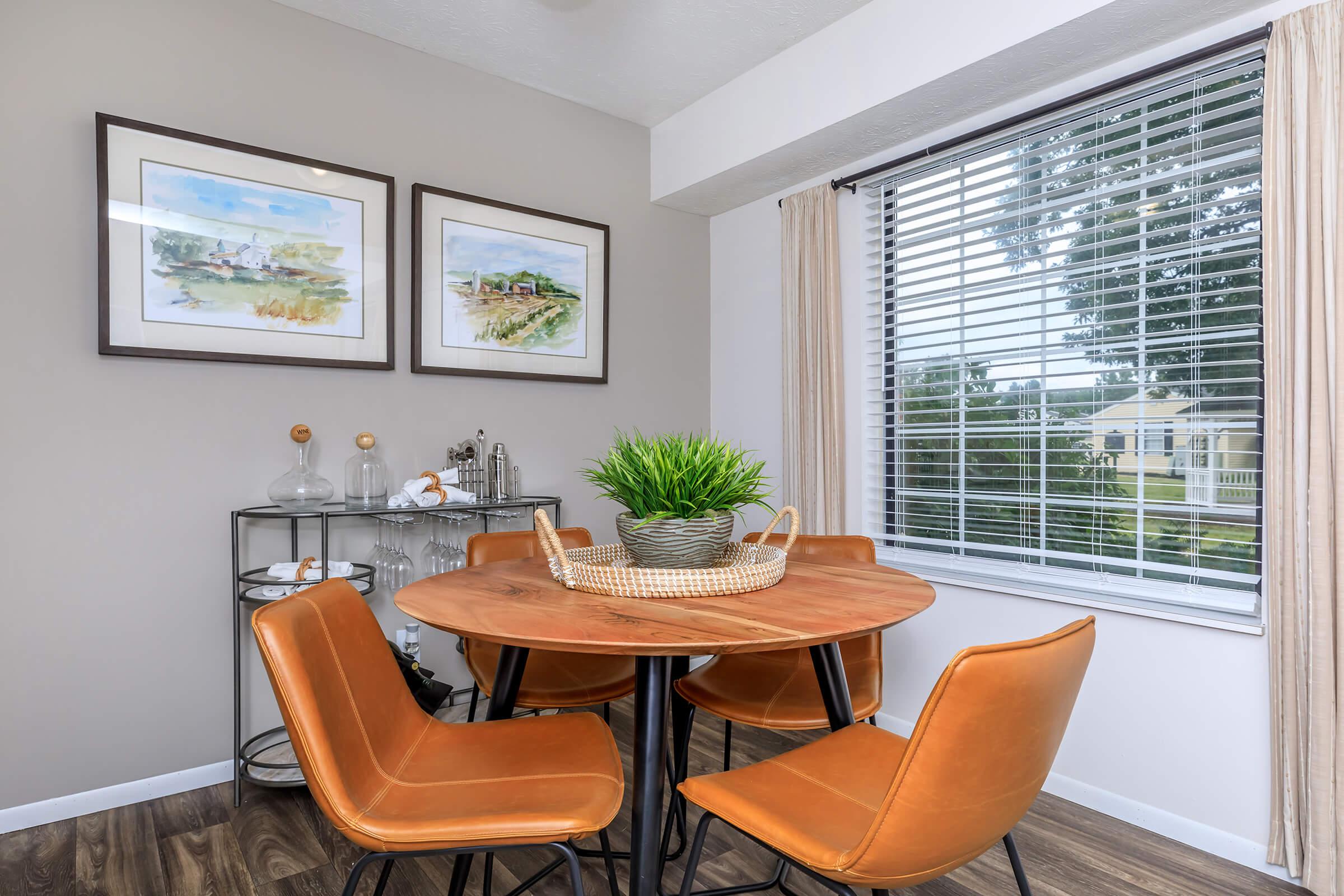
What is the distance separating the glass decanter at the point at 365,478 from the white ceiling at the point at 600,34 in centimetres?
153

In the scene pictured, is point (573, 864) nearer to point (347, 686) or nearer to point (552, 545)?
point (347, 686)

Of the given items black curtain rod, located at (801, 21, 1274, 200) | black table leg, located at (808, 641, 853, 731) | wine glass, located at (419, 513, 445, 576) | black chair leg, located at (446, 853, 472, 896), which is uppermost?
black curtain rod, located at (801, 21, 1274, 200)

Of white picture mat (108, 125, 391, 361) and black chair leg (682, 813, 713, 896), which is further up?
white picture mat (108, 125, 391, 361)

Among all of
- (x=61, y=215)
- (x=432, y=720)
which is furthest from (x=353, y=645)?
(x=61, y=215)

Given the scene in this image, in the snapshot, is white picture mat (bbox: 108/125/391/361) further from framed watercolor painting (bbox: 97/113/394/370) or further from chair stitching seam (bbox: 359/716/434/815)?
chair stitching seam (bbox: 359/716/434/815)

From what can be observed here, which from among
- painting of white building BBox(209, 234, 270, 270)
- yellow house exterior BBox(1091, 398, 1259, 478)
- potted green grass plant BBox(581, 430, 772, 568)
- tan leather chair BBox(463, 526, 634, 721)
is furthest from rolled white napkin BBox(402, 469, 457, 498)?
yellow house exterior BBox(1091, 398, 1259, 478)

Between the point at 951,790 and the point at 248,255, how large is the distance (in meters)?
2.60

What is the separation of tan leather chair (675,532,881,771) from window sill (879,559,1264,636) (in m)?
0.61

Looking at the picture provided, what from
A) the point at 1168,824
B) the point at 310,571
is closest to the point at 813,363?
the point at 1168,824

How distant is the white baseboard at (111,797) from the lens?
6.99 ft

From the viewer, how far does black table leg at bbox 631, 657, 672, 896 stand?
4.18ft

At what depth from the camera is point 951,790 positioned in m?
0.99

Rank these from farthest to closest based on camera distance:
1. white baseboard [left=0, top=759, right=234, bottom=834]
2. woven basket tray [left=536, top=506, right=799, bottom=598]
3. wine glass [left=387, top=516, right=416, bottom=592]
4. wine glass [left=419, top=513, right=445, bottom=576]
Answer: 1. wine glass [left=419, top=513, right=445, bottom=576]
2. wine glass [left=387, top=516, right=416, bottom=592]
3. white baseboard [left=0, top=759, right=234, bottom=834]
4. woven basket tray [left=536, top=506, right=799, bottom=598]

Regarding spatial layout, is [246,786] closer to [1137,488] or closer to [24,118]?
[24,118]
